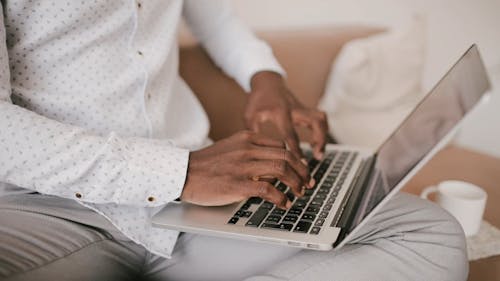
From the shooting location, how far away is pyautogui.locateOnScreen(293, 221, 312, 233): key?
779 mm

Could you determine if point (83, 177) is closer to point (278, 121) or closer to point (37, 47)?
point (37, 47)

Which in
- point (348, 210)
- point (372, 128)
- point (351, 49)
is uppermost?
point (351, 49)

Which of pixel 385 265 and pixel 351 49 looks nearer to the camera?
pixel 385 265

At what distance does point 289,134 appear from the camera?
1074mm

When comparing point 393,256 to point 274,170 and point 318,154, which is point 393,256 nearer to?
point 274,170

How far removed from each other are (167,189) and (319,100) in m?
0.84

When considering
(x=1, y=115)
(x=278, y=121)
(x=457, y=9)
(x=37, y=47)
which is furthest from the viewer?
(x=457, y=9)

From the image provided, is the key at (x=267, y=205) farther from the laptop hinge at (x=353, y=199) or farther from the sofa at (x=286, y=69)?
the sofa at (x=286, y=69)

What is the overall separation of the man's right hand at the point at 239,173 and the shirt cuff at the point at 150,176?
0.07 ft

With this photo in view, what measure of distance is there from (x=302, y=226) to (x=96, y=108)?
0.40m

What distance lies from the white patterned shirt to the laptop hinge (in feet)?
0.81

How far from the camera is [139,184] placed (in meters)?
0.80

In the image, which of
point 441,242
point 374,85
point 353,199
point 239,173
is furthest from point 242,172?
point 374,85

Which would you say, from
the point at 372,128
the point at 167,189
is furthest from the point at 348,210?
the point at 372,128
